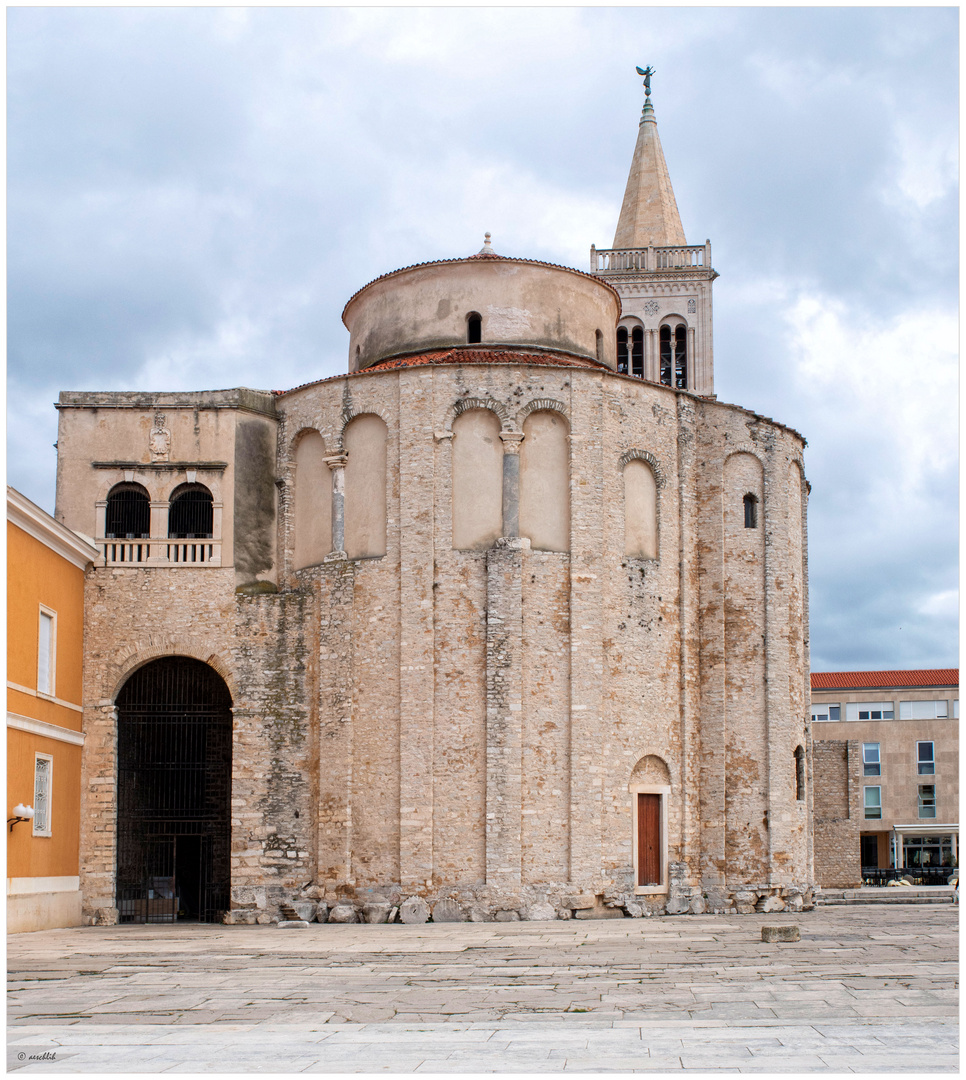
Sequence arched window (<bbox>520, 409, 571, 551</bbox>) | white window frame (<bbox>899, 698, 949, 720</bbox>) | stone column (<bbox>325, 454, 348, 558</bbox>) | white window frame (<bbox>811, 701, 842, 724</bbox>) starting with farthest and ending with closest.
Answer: white window frame (<bbox>811, 701, 842, 724</bbox>)
white window frame (<bbox>899, 698, 949, 720</bbox>)
stone column (<bbox>325, 454, 348, 558</bbox>)
arched window (<bbox>520, 409, 571, 551</bbox>)

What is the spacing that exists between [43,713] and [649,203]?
3946cm

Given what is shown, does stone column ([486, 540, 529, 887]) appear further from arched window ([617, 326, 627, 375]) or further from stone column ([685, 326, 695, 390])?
stone column ([685, 326, 695, 390])

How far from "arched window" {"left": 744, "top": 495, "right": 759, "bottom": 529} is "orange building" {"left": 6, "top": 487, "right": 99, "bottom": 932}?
47.3 ft

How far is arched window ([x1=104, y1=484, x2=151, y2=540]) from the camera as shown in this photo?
28.8 metres

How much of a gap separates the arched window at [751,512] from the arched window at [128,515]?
13.4 metres

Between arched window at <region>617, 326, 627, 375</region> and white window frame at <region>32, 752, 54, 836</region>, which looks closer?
white window frame at <region>32, 752, 54, 836</region>

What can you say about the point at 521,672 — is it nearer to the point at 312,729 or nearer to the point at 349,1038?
the point at 312,729

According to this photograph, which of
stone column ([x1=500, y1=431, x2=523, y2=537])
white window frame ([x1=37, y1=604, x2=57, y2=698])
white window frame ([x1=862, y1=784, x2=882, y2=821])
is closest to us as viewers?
white window frame ([x1=37, y1=604, x2=57, y2=698])

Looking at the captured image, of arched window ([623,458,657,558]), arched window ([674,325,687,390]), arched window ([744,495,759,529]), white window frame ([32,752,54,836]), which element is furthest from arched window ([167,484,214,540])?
arched window ([674,325,687,390])

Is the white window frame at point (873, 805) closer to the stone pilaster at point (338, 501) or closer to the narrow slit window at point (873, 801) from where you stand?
the narrow slit window at point (873, 801)

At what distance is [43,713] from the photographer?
2498 centimetres

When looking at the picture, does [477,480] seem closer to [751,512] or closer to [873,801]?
[751,512]

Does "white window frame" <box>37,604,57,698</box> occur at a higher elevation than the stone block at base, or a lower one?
higher

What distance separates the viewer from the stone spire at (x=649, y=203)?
56.5 meters
